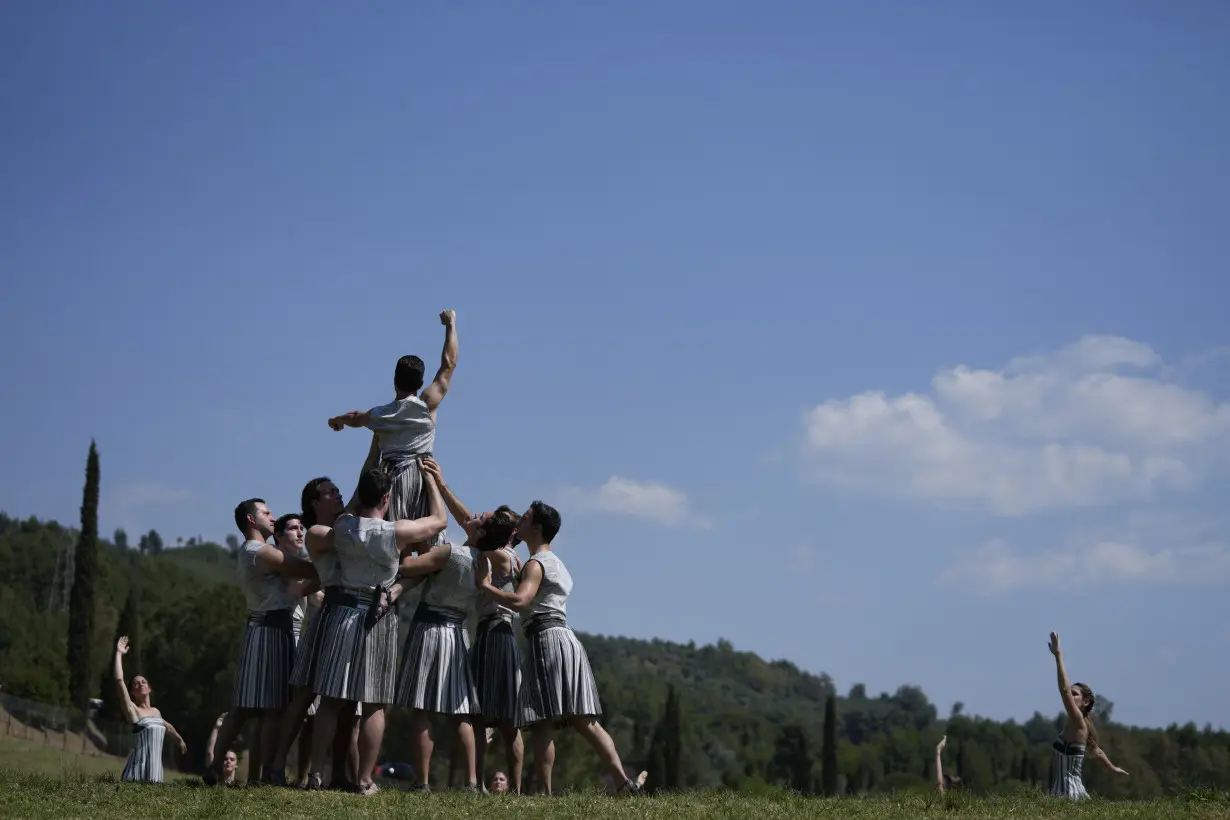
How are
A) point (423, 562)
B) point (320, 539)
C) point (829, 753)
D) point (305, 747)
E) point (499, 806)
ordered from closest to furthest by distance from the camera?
1. point (499, 806)
2. point (320, 539)
3. point (423, 562)
4. point (305, 747)
5. point (829, 753)

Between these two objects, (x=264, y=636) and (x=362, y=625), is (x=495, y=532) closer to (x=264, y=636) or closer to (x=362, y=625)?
(x=362, y=625)

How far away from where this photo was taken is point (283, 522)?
14000 mm

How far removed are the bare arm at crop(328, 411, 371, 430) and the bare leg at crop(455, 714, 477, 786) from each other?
299cm

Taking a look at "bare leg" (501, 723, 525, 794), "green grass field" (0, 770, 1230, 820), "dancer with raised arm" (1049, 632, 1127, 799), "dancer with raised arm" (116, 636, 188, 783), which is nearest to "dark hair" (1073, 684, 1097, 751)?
"dancer with raised arm" (1049, 632, 1127, 799)

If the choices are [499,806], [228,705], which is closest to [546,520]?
[499,806]

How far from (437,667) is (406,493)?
1.67m

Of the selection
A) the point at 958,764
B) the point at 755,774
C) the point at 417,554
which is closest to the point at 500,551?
the point at 417,554

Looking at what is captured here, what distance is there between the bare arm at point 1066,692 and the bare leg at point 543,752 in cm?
530

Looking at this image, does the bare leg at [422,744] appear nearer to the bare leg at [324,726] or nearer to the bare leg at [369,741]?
the bare leg at [369,741]

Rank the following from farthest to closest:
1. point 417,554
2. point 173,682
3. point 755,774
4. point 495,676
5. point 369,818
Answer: point 755,774
point 173,682
point 495,676
point 417,554
point 369,818

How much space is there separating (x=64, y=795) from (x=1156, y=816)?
29.5 feet

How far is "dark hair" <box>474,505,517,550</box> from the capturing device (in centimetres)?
1384

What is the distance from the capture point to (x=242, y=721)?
13.4 m

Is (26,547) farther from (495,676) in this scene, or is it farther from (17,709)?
(495,676)
